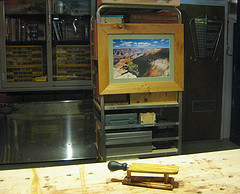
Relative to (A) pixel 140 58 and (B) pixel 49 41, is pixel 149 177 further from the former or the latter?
(B) pixel 49 41

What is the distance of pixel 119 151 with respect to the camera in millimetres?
3090

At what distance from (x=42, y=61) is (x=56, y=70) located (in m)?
0.20

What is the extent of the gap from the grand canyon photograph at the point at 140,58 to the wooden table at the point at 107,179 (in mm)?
1457

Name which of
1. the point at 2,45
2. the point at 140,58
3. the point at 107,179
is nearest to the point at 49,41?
the point at 2,45

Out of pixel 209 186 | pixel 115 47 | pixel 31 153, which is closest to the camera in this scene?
pixel 209 186

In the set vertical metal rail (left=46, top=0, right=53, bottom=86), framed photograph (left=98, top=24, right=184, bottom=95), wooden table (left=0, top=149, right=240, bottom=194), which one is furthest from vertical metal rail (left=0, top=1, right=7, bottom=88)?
wooden table (left=0, top=149, right=240, bottom=194)

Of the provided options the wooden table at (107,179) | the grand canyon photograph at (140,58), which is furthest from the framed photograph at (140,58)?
the wooden table at (107,179)

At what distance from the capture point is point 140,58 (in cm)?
301

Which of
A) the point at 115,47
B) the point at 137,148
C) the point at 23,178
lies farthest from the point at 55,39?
the point at 23,178

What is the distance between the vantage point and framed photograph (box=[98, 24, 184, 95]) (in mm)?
2884

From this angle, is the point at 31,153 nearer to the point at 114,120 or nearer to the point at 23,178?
the point at 114,120

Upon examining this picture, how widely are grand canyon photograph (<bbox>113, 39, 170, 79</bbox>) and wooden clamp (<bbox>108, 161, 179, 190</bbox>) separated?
164cm

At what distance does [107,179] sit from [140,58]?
5.90 feet

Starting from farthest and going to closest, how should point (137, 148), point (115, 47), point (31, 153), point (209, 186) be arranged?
point (31, 153) < point (137, 148) < point (115, 47) < point (209, 186)
